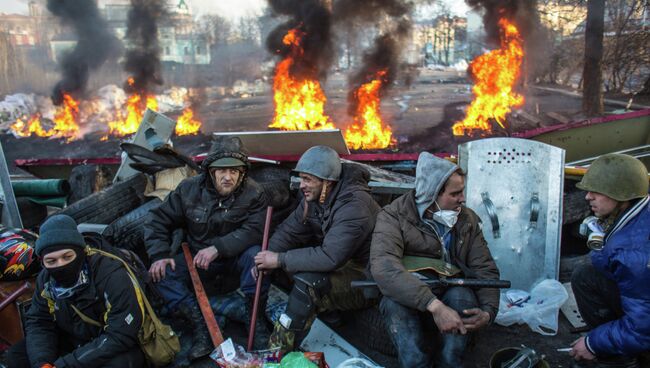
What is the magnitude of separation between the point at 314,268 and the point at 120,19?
25.9 m

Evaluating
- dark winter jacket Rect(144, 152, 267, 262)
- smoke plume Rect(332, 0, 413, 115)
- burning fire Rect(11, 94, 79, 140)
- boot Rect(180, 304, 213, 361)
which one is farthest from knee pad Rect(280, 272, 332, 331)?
burning fire Rect(11, 94, 79, 140)

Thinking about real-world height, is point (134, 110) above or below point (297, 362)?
above

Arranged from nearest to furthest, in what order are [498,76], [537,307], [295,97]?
[537,307]
[498,76]
[295,97]

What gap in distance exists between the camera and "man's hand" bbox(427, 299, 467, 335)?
2.70 meters

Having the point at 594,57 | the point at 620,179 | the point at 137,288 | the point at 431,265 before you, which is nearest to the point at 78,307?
the point at 137,288

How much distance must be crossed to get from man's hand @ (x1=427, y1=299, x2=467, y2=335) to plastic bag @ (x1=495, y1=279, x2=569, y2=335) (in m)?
1.44

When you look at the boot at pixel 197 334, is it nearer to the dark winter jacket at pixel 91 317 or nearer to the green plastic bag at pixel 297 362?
the dark winter jacket at pixel 91 317

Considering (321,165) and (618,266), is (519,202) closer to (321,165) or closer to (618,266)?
(618,266)

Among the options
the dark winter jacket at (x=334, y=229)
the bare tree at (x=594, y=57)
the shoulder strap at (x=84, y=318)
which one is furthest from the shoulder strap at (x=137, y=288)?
the bare tree at (x=594, y=57)

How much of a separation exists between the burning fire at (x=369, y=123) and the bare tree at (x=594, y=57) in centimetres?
588

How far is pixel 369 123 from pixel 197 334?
37.6ft

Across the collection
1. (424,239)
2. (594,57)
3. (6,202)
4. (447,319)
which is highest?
(594,57)

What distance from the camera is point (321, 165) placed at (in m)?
3.63

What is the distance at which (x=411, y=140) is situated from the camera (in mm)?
13250
